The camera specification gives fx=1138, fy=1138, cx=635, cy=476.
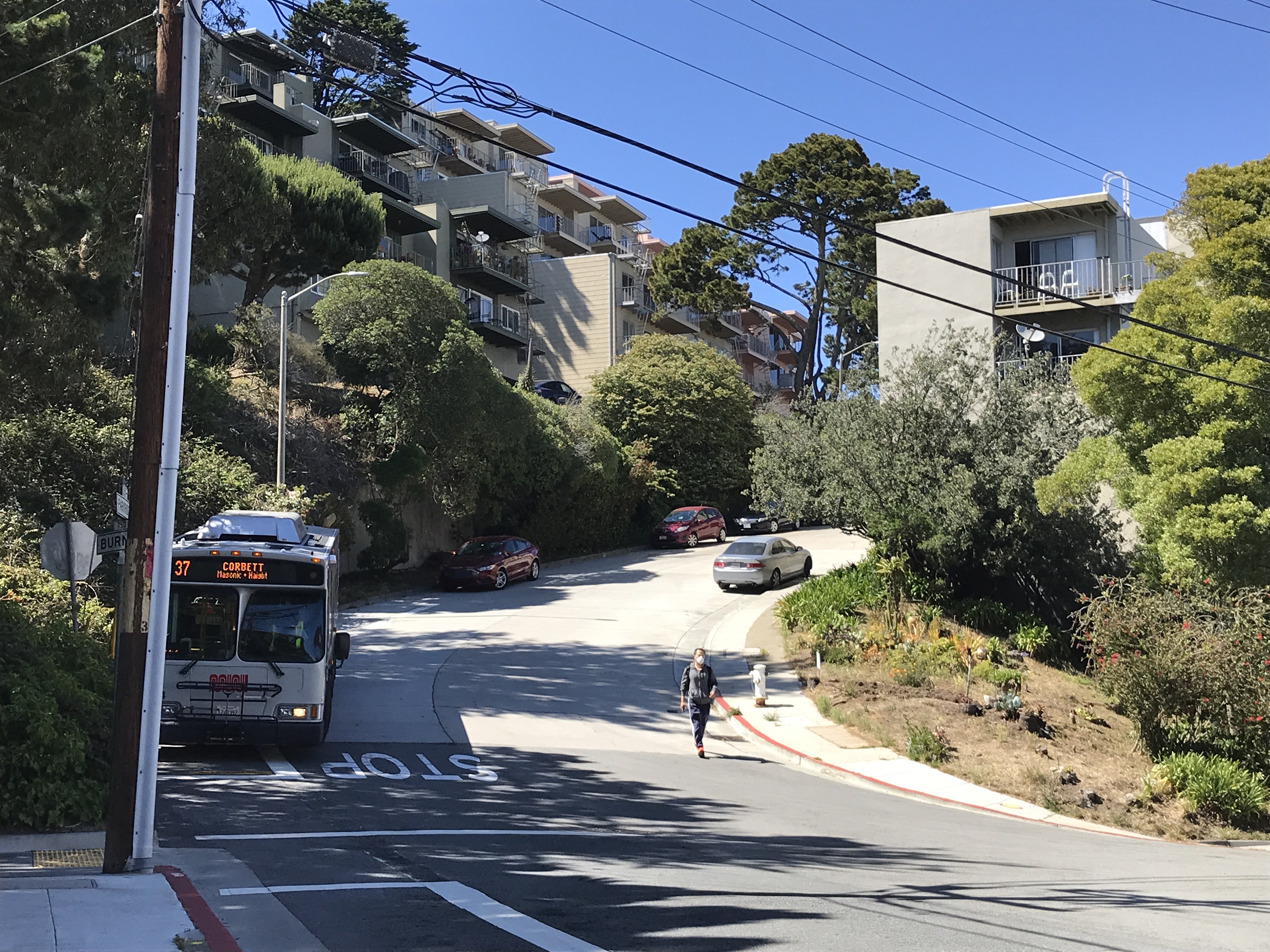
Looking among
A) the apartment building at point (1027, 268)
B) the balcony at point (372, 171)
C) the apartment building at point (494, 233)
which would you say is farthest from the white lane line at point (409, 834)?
the balcony at point (372, 171)

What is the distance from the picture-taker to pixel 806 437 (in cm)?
2739

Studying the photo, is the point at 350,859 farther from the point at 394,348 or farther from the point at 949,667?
the point at 394,348

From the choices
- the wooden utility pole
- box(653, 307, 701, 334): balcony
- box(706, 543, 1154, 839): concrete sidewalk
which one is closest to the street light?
box(706, 543, 1154, 839): concrete sidewalk

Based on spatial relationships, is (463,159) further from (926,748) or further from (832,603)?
(926,748)

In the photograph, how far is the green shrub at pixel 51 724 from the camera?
10797 millimetres

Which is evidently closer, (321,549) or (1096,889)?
(1096,889)

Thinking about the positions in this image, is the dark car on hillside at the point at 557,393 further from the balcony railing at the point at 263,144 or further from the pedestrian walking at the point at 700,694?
the pedestrian walking at the point at 700,694

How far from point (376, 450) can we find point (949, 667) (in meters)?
19.1

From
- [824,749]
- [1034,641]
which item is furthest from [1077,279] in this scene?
[824,749]

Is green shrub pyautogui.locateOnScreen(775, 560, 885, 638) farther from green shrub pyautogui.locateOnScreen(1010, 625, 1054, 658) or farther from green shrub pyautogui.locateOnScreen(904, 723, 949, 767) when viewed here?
green shrub pyautogui.locateOnScreen(904, 723, 949, 767)

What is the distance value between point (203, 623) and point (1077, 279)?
27655mm

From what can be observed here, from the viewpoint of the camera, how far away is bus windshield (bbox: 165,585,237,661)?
1408cm

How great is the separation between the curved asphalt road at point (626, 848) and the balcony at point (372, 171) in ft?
108

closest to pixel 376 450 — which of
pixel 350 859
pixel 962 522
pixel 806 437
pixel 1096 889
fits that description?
pixel 806 437
